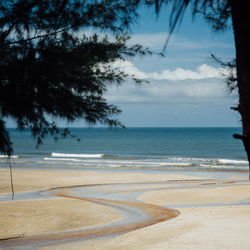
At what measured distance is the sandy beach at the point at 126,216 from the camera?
1005cm

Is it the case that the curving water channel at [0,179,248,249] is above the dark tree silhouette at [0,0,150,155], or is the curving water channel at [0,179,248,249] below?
below

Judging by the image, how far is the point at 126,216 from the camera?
44.4ft

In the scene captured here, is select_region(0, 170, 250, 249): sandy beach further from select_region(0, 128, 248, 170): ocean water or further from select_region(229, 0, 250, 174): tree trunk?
select_region(229, 0, 250, 174): tree trunk

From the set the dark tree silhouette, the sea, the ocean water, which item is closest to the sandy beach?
the sea

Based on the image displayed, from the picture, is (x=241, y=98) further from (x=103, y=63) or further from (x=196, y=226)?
(x=196, y=226)

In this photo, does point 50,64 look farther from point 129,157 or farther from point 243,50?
point 129,157

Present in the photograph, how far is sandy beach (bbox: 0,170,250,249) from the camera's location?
10.0m

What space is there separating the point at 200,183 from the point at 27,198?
31.6 feet

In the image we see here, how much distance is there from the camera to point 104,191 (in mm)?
20344

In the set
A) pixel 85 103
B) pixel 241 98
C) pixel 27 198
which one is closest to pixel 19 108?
pixel 85 103

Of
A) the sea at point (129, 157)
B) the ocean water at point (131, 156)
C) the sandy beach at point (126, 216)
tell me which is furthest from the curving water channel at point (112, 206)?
the ocean water at point (131, 156)

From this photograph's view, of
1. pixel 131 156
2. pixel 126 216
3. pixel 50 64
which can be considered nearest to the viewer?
pixel 50 64

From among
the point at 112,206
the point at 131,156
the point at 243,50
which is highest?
the point at 243,50

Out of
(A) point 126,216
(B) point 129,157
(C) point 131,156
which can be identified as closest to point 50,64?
(A) point 126,216
